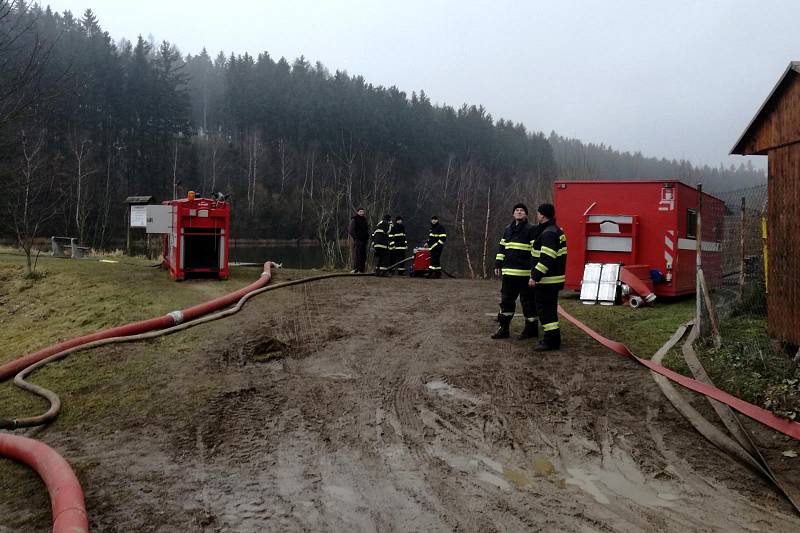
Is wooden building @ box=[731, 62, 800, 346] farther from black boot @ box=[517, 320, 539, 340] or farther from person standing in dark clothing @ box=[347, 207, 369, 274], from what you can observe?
person standing in dark clothing @ box=[347, 207, 369, 274]

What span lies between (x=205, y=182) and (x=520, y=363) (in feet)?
183

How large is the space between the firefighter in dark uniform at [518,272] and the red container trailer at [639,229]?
4319mm

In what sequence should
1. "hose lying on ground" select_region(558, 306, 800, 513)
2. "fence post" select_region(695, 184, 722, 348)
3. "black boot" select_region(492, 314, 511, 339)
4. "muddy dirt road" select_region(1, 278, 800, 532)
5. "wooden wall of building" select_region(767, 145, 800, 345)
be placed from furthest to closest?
1. "black boot" select_region(492, 314, 511, 339)
2. "fence post" select_region(695, 184, 722, 348)
3. "wooden wall of building" select_region(767, 145, 800, 345)
4. "hose lying on ground" select_region(558, 306, 800, 513)
5. "muddy dirt road" select_region(1, 278, 800, 532)

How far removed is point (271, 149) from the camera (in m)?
64.8

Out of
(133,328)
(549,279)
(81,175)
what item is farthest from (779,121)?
(81,175)

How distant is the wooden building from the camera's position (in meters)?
6.67


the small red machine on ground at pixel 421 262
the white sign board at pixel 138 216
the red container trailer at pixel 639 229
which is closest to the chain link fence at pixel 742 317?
the red container trailer at pixel 639 229

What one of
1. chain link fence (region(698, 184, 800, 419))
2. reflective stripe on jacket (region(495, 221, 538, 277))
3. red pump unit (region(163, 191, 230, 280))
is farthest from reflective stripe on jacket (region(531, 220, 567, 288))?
red pump unit (region(163, 191, 230, 280))

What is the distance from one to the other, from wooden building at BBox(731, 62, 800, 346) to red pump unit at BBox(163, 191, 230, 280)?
8986mm

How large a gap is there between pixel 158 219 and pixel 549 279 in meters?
7.83

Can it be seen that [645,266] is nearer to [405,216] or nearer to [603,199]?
[603,199]

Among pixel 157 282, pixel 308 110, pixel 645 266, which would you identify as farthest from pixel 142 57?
pixel 645 266

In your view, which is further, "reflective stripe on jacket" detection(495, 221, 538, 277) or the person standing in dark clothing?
the person standing in dark clothing

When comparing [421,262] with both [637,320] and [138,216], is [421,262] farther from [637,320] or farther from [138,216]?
[637,320]
